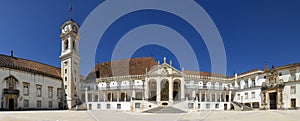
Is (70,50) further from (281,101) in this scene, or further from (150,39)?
(281,101)

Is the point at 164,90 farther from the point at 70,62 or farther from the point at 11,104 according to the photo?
the point at 11,104

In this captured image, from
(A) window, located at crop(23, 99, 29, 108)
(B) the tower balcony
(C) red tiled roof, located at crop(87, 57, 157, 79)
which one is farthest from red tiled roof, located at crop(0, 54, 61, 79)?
(C) red tiled roof, located at crop(87, 57, 157, 79)

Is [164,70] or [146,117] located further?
[164,70]

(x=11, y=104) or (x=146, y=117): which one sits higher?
(x=146, y=117)

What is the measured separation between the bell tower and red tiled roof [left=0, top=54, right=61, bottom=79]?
1733 millimetres

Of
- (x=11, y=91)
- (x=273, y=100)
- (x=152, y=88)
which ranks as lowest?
(x=273, y=100)

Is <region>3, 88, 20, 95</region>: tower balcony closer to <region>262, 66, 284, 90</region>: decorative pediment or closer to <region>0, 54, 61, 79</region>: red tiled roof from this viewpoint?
<region>0, 54, 61, 79</region>: red tiled roof

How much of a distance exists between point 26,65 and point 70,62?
20.8ft

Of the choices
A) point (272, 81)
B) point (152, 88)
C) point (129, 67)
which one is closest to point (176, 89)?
point (152, 88)

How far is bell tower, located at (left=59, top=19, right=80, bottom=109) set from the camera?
36.3 m

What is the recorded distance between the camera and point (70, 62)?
36812 millimetres

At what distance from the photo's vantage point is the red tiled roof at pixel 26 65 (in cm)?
2861

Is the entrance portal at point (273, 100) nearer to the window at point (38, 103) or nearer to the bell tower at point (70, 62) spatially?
the bell tower at point (70, 62)

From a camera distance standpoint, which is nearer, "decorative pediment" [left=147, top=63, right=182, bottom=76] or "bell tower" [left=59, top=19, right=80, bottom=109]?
"decorative pediment" [left=147, top=63, right=182, bottom=76]
